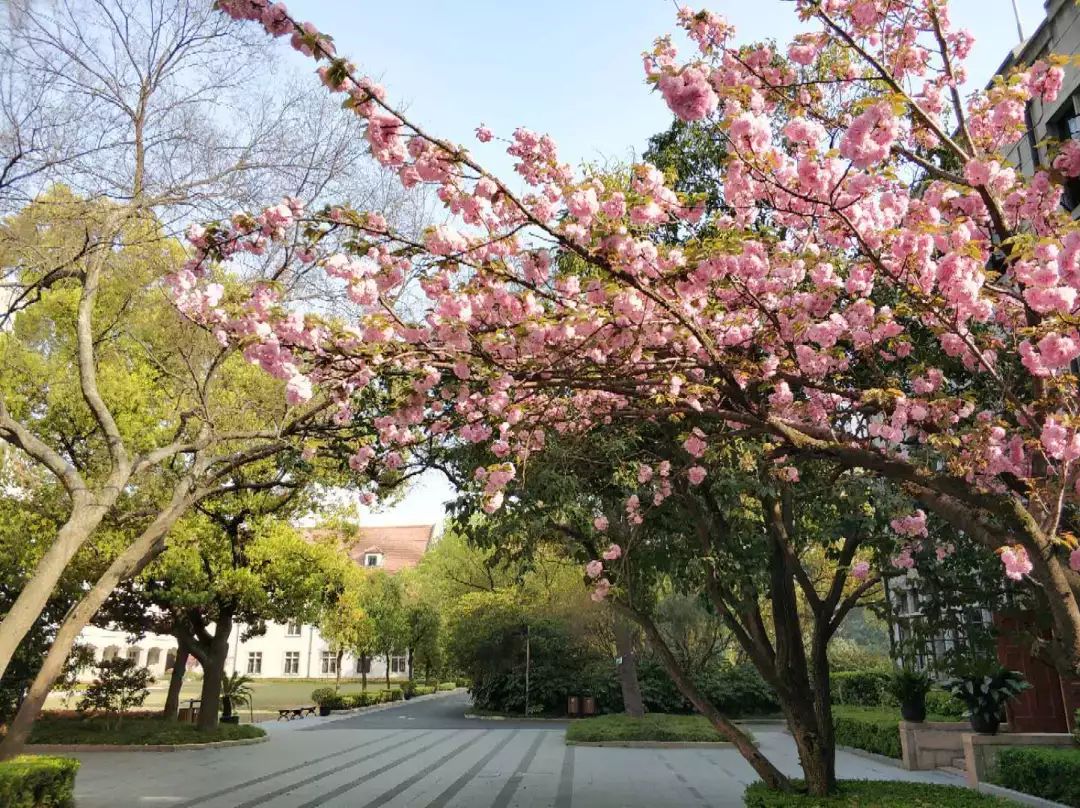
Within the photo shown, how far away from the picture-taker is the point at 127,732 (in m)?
15.9

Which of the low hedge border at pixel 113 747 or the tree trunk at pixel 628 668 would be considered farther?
the tree trunk at pixel 628 668

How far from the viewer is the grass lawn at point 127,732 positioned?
50.6 ft

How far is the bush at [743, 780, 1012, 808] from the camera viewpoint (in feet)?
17.9

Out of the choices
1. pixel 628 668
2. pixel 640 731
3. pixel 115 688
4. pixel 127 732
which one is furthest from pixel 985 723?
pixel 115 688

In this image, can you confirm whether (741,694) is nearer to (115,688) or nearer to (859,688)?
(859,688)

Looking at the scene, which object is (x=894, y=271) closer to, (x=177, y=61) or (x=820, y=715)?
(x=820, y=715)

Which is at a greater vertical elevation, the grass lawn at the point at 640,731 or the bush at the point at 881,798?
the bush at the point at 881,798

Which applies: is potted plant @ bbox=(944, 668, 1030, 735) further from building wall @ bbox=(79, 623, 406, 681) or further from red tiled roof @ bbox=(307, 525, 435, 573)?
building wall @ bbox=(79, 623, 406, 681)

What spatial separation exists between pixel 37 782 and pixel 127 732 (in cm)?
915

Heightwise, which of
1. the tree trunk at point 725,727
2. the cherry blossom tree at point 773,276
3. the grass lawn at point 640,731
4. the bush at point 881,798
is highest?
the cherry blossom tree at point 773,276

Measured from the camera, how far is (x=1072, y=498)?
4.42 metres

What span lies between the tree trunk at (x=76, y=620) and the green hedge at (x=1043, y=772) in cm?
1025

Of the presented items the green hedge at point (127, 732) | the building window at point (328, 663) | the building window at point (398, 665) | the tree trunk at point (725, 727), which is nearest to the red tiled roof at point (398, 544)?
the building window at point (398, 665)

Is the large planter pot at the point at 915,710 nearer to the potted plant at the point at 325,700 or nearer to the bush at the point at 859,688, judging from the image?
the bush at the point at 859,688
